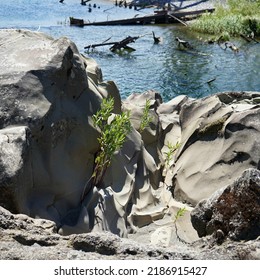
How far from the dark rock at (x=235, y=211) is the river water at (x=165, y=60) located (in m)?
13.1

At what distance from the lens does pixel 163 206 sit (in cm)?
901

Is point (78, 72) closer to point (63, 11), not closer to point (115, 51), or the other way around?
point (115, 51)

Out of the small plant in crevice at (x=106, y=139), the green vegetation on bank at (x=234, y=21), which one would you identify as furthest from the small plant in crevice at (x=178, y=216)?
the green vegetation on bank at (x=234, y=21)

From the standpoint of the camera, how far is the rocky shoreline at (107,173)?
13.3 ft

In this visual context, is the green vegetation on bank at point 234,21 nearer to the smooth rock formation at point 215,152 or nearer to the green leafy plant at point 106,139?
the smooth rock formation at point 215,152

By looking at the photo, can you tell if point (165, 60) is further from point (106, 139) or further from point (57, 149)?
point (57, 149)

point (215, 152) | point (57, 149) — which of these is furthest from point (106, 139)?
point (215, 152)

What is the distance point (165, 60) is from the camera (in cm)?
2577

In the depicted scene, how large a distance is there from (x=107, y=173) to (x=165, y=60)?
18.1 metres

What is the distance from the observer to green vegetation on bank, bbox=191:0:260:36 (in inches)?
1277

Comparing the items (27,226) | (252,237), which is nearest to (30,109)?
(27,226)

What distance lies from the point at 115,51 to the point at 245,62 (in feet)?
20.6

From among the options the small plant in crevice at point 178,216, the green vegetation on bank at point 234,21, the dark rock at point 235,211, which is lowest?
the green vegetation on bank at point 234,21

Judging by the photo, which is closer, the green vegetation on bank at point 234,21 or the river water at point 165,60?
the river water at point 165,60
